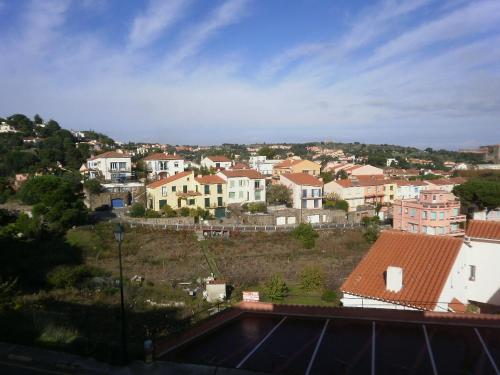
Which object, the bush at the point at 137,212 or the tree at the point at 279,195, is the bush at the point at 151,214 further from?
the tree at the point at 279,195

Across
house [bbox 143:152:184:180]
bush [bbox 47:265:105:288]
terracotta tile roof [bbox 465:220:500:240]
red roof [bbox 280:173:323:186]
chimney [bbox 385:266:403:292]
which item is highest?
house [bbox 143:152:184:180]

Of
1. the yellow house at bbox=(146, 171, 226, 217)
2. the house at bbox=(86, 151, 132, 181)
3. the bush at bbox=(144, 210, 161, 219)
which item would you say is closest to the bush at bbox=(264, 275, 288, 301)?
the bush at bbox=(144, 210, 161, 219)

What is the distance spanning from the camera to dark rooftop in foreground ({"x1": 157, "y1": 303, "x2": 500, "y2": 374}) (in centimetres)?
754

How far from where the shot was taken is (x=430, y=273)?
45.7 ft

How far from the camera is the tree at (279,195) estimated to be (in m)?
45.5

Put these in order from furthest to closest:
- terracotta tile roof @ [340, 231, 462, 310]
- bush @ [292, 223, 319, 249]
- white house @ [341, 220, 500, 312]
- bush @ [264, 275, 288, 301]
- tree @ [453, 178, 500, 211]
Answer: tree @ [453, 178, 500, 211] < bush @ [292, 223, 319, 249] < bush @ [264, 275, 288, 301] < white house @ [341, 220, 500, 312] < terracotta tile roof @ [340, 231, 462, 310]

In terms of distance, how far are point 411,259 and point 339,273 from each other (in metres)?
14.5

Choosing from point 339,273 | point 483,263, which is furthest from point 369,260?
point 339,273

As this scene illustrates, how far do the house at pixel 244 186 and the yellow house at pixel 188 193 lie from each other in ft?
2.56

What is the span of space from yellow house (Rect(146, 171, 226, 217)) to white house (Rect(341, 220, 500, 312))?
27.8m

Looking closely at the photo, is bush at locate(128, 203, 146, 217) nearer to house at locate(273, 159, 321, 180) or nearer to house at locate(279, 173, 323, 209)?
house at locate(279, 173, 323, 209)

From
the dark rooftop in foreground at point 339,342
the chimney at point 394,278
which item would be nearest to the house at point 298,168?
the chimney at point 394,278

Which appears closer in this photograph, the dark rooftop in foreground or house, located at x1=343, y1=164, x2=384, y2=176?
the dark rooftop in foreground

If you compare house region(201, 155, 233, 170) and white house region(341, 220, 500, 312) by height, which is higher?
house region(201, 155, 233, 170)
